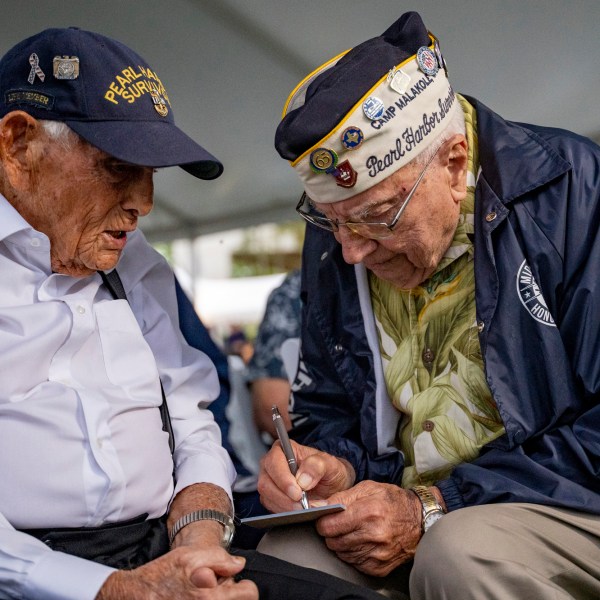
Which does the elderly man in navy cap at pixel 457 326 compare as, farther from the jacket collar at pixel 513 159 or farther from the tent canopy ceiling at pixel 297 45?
the tent canopy ceiling at pixel 297 45

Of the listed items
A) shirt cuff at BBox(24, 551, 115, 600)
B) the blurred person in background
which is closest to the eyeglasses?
shirt cuff at BBox(24, 551, 115, 600)

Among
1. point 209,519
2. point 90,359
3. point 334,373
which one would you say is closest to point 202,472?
point 209,519

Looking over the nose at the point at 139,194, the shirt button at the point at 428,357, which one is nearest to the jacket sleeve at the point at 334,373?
the shirt button at the point at 428,357

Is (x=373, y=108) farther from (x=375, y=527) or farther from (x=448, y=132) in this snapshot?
(x=375, y=527)

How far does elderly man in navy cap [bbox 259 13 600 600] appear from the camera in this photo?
2004 mm

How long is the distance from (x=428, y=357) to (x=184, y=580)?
92 centimetres

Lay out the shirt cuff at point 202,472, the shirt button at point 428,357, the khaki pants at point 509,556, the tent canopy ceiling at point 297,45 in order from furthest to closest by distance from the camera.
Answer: the tent canopy ceiling at point 297,45
the shirt button at point 428,357
the shirt cuff at point 202,472
the khaki pants at point 509,556

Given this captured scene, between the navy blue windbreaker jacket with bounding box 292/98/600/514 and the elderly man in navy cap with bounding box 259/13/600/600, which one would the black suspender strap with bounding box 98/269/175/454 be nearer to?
the elderly man in navy cap with bounding box 259/13/600/600

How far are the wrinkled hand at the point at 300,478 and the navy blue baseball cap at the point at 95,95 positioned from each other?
2.76ft

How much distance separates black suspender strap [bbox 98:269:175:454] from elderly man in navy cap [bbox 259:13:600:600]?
29 cm

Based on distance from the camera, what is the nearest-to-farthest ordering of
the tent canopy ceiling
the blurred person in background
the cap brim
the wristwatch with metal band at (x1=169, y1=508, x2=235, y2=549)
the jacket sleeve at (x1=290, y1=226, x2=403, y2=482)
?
the cap brim → the wristwatch with metal band at (x1=169, y1=508, x2=235, y2=549) → the jacket sleeve at (x1=290, y1=226, x2=403, y2=482) → the tent canopy ceiling → the blurred person in background

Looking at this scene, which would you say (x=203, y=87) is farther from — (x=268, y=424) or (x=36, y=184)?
(x=36, y=184)

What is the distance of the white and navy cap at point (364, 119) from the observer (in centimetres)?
210

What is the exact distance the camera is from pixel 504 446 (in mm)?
2125
